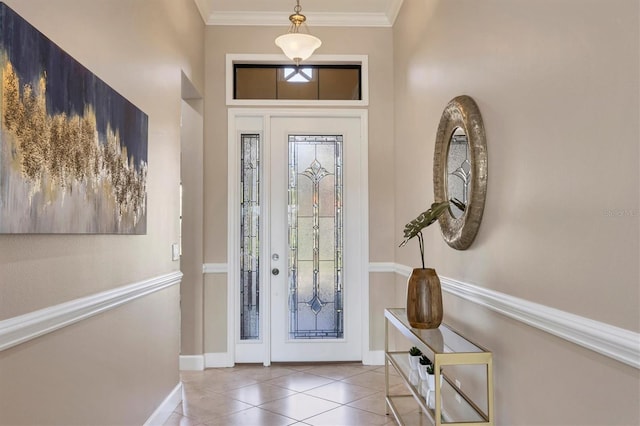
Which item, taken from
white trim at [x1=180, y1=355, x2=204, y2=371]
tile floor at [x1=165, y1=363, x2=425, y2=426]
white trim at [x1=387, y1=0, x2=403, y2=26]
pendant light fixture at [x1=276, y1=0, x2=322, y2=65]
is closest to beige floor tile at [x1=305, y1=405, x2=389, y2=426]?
tile floor at [x1=165, y1=363, x2=425, y2=426]

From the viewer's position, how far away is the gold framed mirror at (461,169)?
209 centimetres

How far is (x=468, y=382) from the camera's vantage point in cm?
229

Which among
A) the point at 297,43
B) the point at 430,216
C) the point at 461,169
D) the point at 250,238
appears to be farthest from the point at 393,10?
the point at 430,216

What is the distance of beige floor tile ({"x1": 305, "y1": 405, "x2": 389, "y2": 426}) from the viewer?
2930mm

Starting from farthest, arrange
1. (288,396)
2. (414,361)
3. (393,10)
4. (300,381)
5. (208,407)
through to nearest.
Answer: (393,10) → (300,381) → (288,396) → (208,407) → (414,361)

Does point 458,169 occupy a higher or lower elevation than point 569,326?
higher

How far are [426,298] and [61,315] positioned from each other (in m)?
1.59

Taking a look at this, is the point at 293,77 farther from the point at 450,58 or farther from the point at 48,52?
the point at 48,52


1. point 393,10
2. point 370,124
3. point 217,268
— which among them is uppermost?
point 393,10

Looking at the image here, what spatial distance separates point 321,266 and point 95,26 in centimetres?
278

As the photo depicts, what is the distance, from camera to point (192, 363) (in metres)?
4.04

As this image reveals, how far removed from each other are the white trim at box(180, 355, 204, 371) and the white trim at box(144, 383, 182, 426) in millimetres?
702

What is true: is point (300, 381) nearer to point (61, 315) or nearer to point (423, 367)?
point (423, 367)

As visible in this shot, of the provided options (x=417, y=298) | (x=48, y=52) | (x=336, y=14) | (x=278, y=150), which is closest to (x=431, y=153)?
(x=417, y=298)
